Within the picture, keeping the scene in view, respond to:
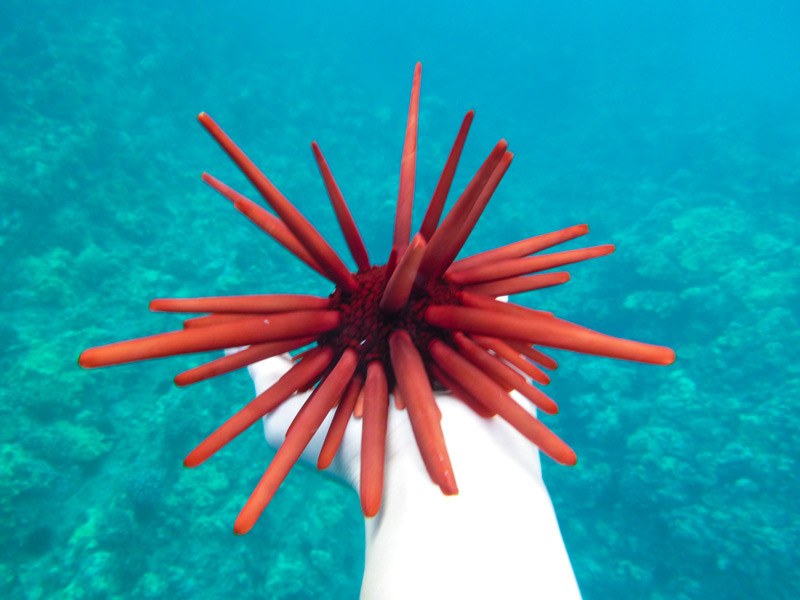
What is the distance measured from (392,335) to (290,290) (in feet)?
39.1

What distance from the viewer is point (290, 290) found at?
12.8m

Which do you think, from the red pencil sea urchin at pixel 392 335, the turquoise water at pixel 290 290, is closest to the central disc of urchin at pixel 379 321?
the red pencil sea urchin at pixel 392 335

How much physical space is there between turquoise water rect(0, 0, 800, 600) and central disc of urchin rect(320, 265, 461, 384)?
26.6 ft

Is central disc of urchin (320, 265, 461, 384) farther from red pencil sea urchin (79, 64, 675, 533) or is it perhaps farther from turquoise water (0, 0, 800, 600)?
turquoise water (0, 0, 800, 600)

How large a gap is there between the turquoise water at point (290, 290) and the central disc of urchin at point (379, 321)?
8100 mm

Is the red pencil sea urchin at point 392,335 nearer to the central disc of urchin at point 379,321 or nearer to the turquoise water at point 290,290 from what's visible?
the central disc of urchin at point 379,321

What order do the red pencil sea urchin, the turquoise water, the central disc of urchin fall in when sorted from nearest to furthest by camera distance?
the red pencil sea urchin
the central disc of urchin
the turquoise water

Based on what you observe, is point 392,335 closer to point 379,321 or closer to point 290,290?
point 379,321

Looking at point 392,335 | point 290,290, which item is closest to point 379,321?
point 392,335

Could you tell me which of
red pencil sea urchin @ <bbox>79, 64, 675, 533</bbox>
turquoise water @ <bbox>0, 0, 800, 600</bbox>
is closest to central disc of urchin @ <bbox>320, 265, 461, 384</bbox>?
red pencil sea urchin @ <bbox>79, 64, 675, 533</bbox>

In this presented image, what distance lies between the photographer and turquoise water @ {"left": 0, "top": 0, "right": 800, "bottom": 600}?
305 inches

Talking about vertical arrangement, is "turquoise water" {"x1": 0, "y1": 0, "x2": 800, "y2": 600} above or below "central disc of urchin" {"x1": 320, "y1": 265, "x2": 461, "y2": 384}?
above

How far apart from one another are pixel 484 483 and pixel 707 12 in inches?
3034

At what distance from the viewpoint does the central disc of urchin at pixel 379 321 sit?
1.42 meters
